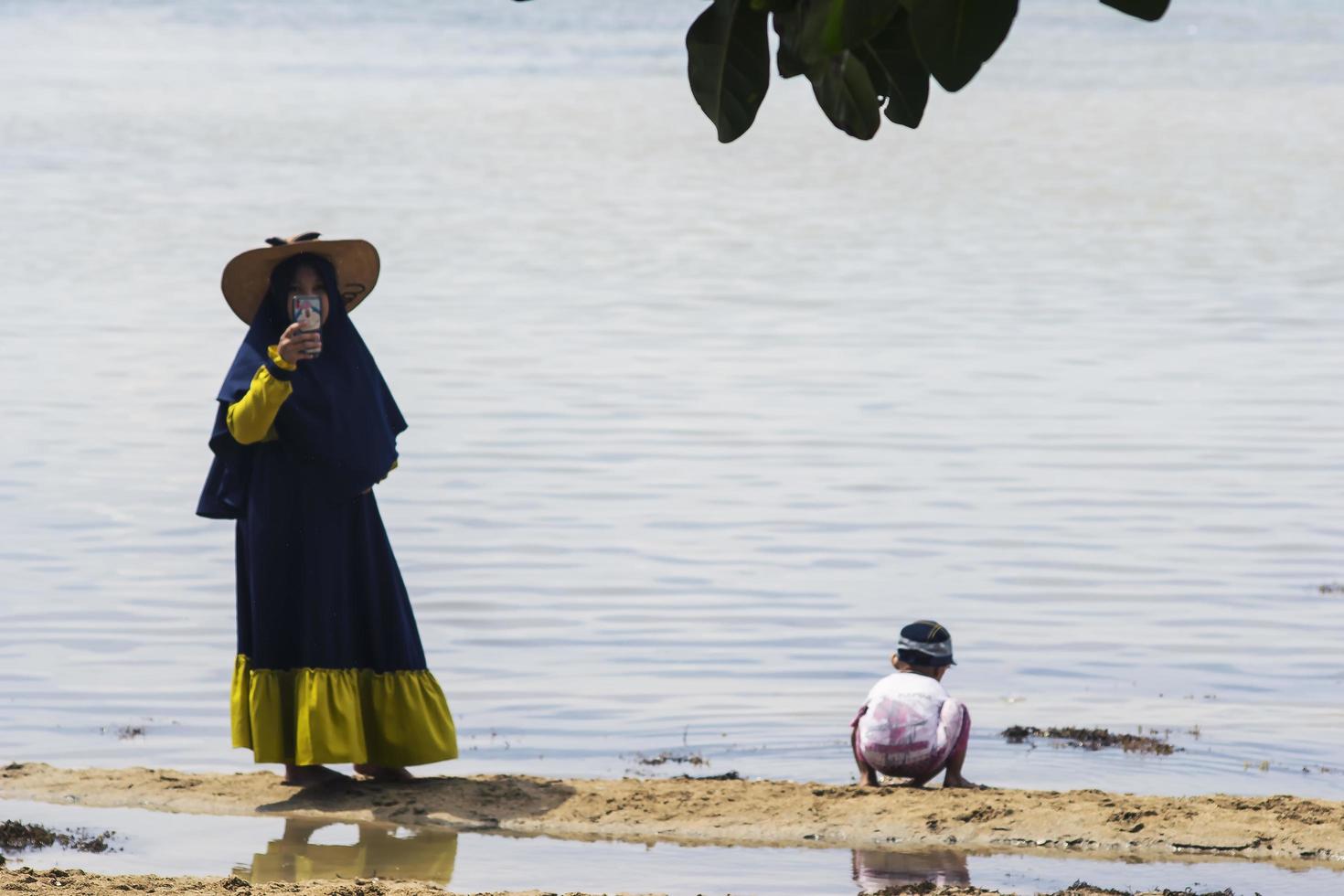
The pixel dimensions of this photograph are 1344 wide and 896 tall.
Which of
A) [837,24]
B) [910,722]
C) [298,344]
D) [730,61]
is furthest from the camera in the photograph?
[910,722]

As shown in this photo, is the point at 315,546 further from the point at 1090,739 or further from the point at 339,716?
the point at 1090,739

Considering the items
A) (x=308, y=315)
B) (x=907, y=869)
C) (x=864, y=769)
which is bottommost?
(x=907, y=869)

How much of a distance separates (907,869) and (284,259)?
2578mm

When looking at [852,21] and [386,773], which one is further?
[386,773]

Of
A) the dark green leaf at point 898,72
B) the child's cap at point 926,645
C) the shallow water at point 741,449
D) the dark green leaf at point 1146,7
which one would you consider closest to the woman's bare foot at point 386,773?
the shallow water at point 741,449

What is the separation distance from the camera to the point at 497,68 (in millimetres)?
64750

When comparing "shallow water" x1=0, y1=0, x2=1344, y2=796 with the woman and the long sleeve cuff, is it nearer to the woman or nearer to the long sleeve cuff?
the woman

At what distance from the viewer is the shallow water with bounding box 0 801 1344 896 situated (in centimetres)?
679

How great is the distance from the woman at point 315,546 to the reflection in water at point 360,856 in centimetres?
23

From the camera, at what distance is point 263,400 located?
23.2 feet

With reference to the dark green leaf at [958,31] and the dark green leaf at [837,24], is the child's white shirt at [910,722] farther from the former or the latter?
the dark green leaf at [958,31]

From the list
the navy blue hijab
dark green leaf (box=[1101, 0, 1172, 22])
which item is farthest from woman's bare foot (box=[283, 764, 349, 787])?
dark green leaf (box=[1101, 0, 1172, 22])

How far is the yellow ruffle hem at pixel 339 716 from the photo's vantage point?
24.1ft

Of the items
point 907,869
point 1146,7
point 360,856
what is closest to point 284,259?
point 360,856
